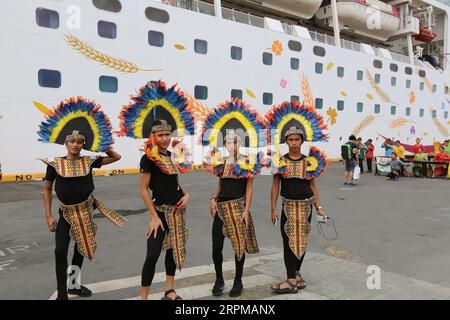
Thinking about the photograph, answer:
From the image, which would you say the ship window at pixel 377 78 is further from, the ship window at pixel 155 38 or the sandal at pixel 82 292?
the sandal at pixel 82 292

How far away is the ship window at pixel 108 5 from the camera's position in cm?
1454

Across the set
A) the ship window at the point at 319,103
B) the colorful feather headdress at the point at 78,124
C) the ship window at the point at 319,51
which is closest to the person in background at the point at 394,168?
the ship window at the point at 319,103

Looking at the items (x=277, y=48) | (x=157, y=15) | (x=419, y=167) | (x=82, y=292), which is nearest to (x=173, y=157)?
(x=82, y=292)

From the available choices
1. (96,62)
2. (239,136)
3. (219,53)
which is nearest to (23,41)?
(96,62)

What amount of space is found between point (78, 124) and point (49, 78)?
11.1m

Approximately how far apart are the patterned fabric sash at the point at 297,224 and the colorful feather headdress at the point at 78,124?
2.27 metres

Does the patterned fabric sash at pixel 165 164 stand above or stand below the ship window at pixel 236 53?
below

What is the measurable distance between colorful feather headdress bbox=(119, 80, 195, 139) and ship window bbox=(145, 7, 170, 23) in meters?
13.3

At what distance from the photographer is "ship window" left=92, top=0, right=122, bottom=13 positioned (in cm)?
1454

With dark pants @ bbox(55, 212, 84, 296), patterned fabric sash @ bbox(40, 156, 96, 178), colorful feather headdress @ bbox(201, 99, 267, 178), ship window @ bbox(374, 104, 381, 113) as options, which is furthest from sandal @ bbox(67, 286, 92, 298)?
ship window @ bbox(374, 104, 381, 113)

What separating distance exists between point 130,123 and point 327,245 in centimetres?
379

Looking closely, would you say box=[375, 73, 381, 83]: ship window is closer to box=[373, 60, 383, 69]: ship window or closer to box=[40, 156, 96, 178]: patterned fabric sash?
box=[373, 60, 383, 69]: ship window

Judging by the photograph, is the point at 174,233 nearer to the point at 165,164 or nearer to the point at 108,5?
the point at 165,164

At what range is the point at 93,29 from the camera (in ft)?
47.5
